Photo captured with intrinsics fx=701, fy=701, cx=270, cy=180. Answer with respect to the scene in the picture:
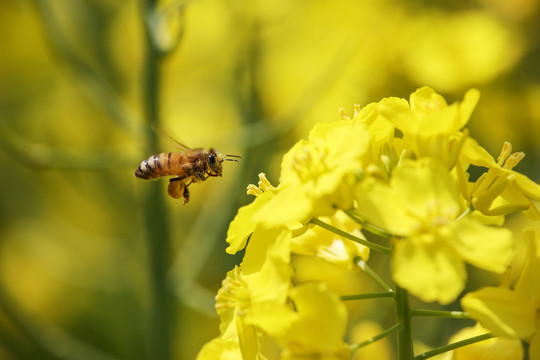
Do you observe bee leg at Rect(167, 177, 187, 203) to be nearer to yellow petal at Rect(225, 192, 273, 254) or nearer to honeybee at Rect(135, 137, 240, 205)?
honeybee at Rect(135, 137, 240, 205)

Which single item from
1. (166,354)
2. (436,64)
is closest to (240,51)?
(436,64)

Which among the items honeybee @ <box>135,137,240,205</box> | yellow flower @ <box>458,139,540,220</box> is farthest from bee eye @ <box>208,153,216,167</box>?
yellow flower @ <box>458,139,540,220</box>

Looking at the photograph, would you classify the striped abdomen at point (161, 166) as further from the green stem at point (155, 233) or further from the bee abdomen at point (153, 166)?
the green stem at point (155, 233)

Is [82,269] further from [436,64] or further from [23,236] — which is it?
[436,64]

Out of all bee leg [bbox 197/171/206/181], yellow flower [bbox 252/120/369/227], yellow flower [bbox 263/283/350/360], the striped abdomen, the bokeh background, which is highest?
the bokeh background

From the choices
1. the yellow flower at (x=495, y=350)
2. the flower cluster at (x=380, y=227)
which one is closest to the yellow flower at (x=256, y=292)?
the flower cluster at (x=380, y=227)

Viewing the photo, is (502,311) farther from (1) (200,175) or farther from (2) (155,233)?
(2) (155,233)
